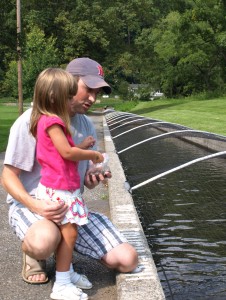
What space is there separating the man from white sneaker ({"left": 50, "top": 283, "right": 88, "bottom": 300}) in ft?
0.48

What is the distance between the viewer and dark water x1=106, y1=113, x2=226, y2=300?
362 centimetres

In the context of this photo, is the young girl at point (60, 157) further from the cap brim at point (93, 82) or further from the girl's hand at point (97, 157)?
the cap brim at point (93, 82)

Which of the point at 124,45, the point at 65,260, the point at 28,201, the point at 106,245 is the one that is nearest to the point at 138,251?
the point at 106,245

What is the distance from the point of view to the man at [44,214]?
3.20 metres

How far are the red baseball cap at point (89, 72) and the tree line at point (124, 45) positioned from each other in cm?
2779

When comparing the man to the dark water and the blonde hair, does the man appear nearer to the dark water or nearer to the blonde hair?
the blonde hair

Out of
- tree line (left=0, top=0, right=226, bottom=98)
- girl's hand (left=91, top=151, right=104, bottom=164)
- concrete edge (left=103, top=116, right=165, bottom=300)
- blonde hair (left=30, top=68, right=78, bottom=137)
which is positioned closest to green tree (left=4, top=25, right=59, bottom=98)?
tree line (left=0, top=0, right=226, bottom=98)

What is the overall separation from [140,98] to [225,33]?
2514 centimetres

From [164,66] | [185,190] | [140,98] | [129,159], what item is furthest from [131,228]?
[140,98]

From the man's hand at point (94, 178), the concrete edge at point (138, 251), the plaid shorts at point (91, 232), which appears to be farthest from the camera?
the man's hand at point (94, 178)

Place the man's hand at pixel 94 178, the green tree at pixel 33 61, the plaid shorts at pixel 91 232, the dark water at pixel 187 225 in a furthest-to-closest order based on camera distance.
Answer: the green tree at pixel 33 61
the man's hand at pixel 94 178
the dark water at pixel 187 225
the plaid shorts at pixel 91 232

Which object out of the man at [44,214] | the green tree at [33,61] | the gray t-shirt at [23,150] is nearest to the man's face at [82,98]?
the man at [44,214]

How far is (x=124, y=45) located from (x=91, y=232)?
44.1 meters

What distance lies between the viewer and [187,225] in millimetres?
5039
